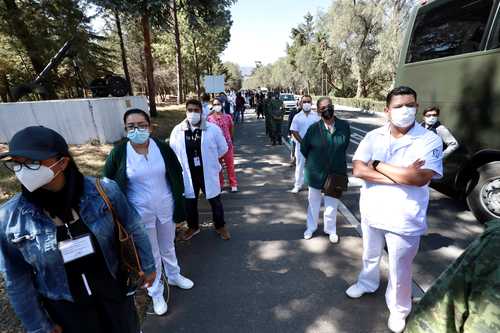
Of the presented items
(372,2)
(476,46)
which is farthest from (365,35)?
(476,46)

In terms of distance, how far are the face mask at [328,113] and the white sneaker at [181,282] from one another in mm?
2541

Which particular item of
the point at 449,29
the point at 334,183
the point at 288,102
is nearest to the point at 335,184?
the point at 334,183

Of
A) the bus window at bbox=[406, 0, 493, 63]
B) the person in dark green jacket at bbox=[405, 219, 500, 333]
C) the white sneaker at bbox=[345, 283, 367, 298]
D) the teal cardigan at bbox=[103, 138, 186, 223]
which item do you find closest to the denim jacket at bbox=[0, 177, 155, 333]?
the teal cardigan at bbox=[103, 138, 186, 223]

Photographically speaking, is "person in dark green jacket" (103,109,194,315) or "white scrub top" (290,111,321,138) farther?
"white scrub top" (290,111,321,138)

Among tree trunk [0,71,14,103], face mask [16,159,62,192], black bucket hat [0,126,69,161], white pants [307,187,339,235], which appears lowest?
white pants [307,187,339,235]

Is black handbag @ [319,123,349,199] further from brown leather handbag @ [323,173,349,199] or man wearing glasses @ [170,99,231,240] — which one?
man wearing glasses @ [170,99,231,240]

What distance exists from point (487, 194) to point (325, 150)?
8.91ft

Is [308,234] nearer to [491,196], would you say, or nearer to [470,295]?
[491,196]

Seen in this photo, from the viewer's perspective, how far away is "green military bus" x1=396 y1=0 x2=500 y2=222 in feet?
13.9

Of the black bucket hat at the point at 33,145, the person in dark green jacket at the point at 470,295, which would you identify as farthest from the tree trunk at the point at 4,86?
the person in dark green jacket at the point at 470,295

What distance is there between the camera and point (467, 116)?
458cm

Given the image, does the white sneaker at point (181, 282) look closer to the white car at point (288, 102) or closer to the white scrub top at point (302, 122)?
the white scrub top at point (302, 122)

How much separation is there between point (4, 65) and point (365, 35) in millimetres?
30428

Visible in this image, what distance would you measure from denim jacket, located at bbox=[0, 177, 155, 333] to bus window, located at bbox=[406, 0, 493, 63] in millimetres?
5576
